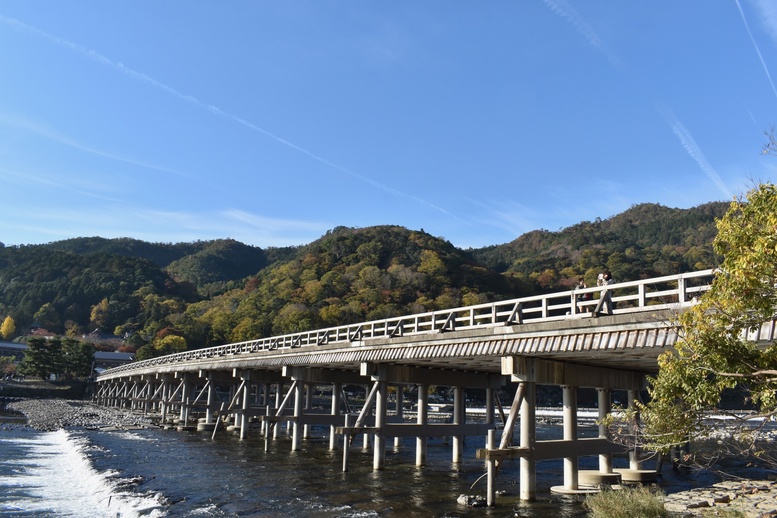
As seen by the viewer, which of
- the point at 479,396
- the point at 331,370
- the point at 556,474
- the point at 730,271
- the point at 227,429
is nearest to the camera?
the point at 730,271

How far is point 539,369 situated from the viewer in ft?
59.3

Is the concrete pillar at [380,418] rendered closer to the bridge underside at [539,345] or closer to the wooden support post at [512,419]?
the bridge underside at [539,345]

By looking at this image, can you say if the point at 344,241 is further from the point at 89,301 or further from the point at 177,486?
the point at 177,486

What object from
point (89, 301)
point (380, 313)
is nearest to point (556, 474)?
point (380, 313)

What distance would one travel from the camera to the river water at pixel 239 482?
56.4ft

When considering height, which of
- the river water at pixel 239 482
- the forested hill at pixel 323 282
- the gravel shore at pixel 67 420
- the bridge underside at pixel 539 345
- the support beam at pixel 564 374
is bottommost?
the gravel shore at pixel 67 420

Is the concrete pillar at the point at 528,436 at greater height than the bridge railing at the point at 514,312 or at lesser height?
lesser

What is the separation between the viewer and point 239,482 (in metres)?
22.0

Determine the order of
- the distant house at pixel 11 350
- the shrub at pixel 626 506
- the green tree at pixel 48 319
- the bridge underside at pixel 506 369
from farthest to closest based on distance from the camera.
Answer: the green tree at pixel 48 319 → the distant house at pixel 11 350 → the bridge underside at pixel 506 369 → the shrub at pixel 626 506

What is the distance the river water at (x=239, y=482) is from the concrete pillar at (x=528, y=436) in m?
0.42

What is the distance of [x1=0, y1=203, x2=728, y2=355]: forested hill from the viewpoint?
114 meters

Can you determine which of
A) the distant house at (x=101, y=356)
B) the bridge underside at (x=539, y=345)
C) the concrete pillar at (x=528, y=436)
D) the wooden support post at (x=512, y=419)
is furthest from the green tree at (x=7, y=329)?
the wooden support post at (x=512, y=419)

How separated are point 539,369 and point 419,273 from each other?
4070 inches

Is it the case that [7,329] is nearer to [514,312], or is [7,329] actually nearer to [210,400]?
[210,400]
